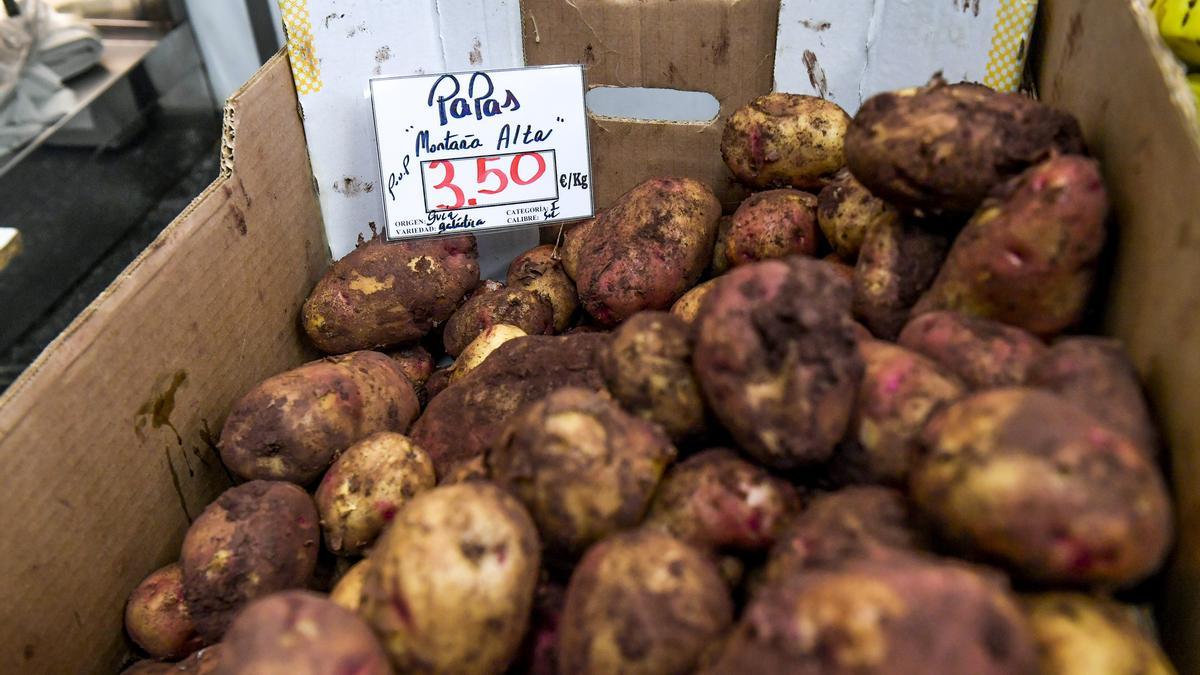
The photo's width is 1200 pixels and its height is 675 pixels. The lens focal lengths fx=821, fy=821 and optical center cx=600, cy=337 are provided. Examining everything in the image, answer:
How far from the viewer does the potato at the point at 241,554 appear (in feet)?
4.36

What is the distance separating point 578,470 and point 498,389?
0.56 m

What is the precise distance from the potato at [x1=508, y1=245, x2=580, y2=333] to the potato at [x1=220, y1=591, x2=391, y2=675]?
1160mm

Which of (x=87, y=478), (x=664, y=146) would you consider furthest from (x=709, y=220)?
(x=87, y=478)

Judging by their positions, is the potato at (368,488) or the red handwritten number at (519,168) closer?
the potato at (368,488)

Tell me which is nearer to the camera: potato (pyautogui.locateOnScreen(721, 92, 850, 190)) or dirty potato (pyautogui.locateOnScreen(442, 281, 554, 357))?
potato (pyautogui.locateOnScreen(721, 92, 850, 190))

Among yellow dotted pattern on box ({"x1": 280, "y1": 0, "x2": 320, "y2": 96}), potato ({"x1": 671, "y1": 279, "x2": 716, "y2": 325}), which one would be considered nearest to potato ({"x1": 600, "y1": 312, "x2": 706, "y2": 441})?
potato ({"x1": 671, "y1": 279, "x2": 716, "y2": 325})

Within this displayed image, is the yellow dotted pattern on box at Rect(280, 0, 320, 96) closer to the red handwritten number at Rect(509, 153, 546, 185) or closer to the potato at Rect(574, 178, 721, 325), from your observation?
the red handwritten number at Rect(509, 153, 546, 185)

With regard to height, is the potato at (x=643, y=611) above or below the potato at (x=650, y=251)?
above

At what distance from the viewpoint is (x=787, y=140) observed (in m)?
1.73

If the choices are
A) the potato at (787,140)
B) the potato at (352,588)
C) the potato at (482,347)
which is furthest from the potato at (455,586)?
the potato at (787,140)

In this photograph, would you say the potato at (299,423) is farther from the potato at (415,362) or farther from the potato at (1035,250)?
the potato at (1035,250)

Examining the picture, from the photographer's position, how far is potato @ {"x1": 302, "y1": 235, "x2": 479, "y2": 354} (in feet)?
6.31

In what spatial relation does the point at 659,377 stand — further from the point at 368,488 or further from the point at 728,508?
the point at 368,488

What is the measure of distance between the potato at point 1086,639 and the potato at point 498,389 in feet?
2.57
